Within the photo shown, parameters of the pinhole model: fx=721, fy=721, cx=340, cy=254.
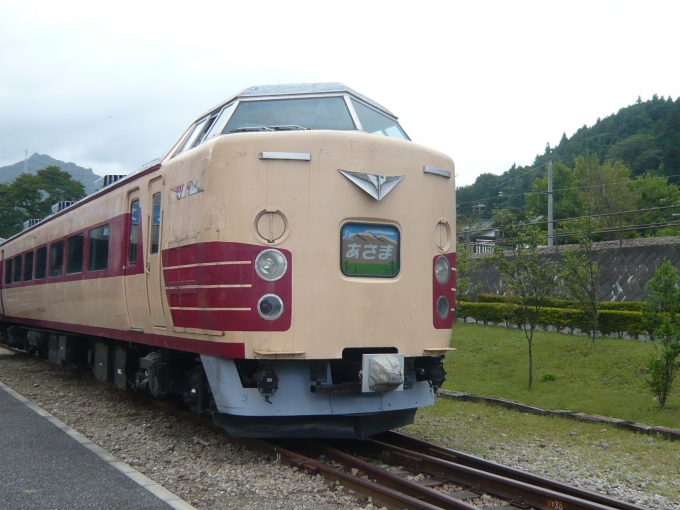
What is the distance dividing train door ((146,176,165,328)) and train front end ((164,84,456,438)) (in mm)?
457

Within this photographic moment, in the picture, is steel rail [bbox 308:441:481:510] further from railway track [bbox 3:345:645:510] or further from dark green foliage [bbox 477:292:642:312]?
dark green foliage [bbox 477:292:642:312]

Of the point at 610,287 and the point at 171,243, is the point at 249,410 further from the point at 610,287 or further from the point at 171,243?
the point at 610,287

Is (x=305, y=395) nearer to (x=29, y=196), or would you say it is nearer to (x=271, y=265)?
(x=271, y=265)

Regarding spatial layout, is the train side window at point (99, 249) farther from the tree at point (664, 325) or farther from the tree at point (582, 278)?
the tree at point (582, 278)

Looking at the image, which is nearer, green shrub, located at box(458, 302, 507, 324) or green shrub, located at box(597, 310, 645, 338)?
green shrub, located at box(597, 310, 645, 338)

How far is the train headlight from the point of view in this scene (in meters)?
6.17

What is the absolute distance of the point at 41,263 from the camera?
44.0 ft

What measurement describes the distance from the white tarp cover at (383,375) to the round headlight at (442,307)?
91 cm

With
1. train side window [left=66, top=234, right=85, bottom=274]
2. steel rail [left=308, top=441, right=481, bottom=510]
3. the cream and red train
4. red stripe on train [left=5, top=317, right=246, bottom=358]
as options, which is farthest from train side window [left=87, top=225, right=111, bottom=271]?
steel rail [left=308, top=441, right=481, bottom=510]

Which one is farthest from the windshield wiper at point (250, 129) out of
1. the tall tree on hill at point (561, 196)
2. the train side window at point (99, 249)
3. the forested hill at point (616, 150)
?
the tall tree on hill at point (561, 196)

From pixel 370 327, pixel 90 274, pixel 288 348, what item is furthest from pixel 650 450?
pixel 90 274

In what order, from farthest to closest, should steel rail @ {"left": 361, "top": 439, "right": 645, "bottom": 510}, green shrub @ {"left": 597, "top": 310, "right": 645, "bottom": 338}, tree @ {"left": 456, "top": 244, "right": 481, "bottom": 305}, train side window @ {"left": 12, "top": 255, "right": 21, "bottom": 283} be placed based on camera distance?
tree @ {"left": 456, "top": 244, "right": 481, "bottom": 305}, train side window @ {"left": 12, "top": 255, "right": 21, "bottom": 283}, green shrub @ {"left": 597, "top": 310, "right": 645, "bottom": 338}, steel rail @ {"left": 361, "top": 439, "right": 645, "bottom": 510}

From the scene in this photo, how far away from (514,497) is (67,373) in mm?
11258

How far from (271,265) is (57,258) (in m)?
7.18
